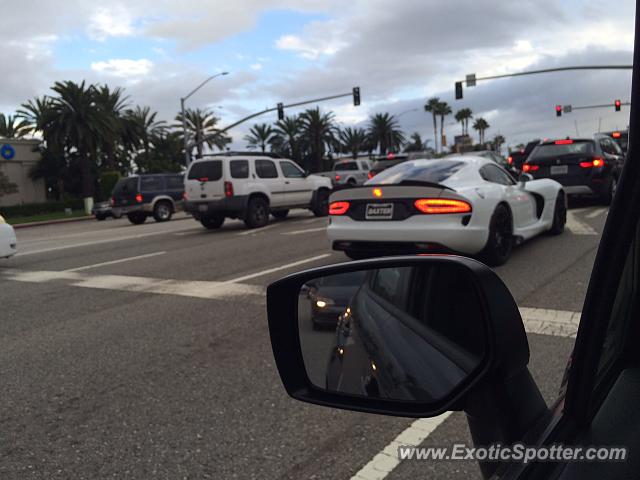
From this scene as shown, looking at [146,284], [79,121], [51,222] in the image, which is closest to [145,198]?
[51,222]

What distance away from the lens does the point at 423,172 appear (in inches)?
280

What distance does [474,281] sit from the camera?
111 cm

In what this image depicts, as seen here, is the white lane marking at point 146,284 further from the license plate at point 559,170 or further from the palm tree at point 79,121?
the palm tree at point 79,121

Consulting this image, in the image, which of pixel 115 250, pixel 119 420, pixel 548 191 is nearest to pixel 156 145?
pixel 115 250

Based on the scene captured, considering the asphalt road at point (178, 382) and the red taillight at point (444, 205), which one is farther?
the red taillight at point (444, 205)

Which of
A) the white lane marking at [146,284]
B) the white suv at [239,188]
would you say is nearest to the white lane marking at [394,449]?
the white lane marking at [146,284]

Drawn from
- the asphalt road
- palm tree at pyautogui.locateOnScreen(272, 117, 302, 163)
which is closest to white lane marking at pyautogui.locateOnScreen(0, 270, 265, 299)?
the asphalt road

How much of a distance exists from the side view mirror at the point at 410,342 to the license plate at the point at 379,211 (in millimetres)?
5071

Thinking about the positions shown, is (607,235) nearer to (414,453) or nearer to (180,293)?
(414,453)

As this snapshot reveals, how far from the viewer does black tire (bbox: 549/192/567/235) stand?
8999mm

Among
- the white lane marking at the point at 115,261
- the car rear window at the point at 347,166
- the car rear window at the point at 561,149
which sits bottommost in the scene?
the white lane marking at the point at 115,261

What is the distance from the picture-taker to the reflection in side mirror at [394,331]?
118 centimetres

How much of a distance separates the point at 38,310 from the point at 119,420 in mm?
3551

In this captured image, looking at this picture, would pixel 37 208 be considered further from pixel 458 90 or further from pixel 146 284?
pixel 146 284
